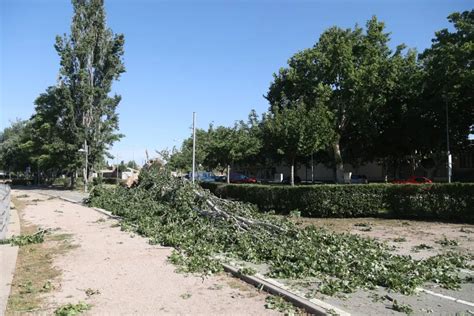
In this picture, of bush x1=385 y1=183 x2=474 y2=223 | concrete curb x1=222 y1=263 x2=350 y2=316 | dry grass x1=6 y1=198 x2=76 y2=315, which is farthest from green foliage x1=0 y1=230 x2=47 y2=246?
bush x1=385 y1=183 x2=474 y2=223

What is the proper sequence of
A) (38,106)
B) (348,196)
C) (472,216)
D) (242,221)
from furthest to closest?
(38,106)
(348,196)
(472,216)
(242,221)

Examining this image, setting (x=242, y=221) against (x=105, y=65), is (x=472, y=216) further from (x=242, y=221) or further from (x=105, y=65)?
(x=105, y=65)

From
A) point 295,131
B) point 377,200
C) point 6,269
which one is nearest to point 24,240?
point 6,269

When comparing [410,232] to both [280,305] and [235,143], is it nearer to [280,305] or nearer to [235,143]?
[280,305]

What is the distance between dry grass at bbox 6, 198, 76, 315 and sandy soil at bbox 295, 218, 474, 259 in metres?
7.20

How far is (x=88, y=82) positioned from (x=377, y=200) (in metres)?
36.5

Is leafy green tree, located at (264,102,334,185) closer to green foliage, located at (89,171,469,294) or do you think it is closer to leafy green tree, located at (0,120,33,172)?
green foliage, located at (89,171,469,294)

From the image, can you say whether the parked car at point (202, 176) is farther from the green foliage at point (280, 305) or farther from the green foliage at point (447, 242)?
the green foliage at point (280, 305)

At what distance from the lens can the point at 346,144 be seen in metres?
44.2

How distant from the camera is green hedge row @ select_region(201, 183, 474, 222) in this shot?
1565cm

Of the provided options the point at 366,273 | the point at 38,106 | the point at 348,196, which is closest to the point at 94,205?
the point at 348,196

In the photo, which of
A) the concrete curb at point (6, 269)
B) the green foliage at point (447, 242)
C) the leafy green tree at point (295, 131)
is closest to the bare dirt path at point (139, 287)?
the concrete curb at point (6, 269)

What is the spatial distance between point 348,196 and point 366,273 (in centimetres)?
1003

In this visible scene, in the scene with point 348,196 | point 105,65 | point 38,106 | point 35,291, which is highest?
point 105,65
